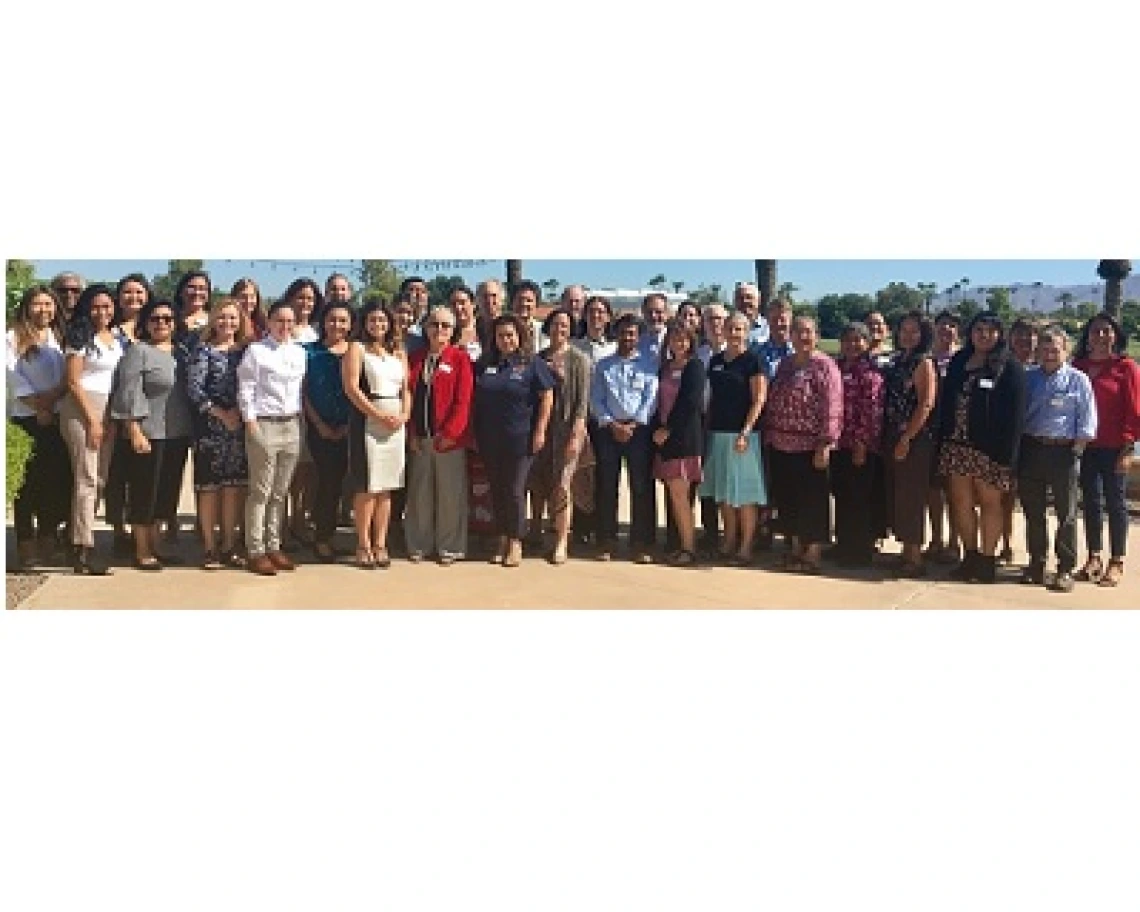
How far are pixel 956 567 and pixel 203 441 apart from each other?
4690 millimetres

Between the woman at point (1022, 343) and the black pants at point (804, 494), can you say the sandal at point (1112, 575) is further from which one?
the black pants at point (804, 494)

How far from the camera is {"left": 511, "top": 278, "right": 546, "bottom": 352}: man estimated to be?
22.0 feet

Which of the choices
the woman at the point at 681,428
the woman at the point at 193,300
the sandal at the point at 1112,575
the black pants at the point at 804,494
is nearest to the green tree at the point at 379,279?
the woman at the point at 193,300

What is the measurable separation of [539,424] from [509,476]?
1.22 feet

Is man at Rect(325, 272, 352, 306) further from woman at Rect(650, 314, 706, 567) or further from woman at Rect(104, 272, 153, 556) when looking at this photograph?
woman at Rect(650, 314, 706, 567)

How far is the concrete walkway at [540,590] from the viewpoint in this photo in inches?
236

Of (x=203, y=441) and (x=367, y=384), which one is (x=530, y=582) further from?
(x=203, y=441)

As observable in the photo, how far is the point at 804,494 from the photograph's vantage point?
6.56 meters

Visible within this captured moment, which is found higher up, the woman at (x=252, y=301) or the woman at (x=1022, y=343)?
the woman at (x=252, y=301)

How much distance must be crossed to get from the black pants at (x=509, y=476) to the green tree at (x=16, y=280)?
115 inches

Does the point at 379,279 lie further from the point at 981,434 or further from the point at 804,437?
the point at 981,434

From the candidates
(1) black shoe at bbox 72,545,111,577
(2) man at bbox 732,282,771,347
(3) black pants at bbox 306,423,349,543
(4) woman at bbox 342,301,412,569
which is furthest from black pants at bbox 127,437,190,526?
(2) man at bbox 732,282,771,347

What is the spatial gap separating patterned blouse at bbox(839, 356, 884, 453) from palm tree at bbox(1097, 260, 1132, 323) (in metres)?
1.56

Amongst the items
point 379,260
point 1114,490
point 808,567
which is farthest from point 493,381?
point 1114,490
